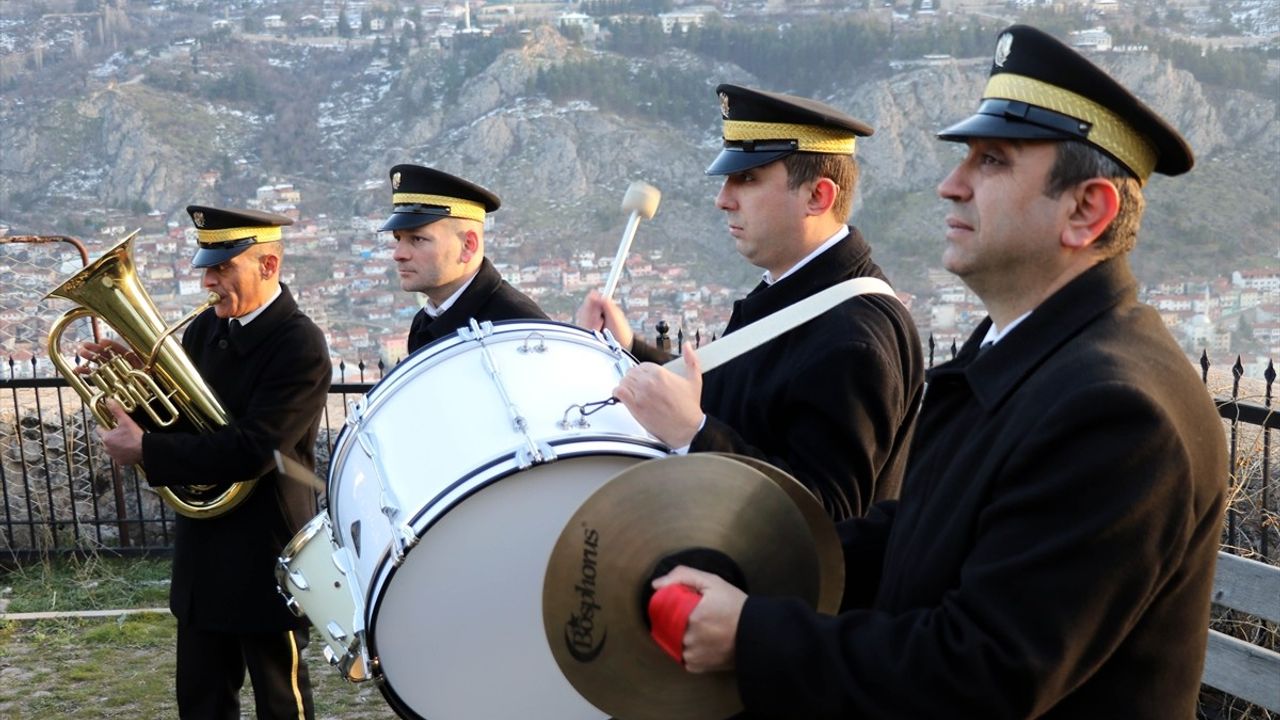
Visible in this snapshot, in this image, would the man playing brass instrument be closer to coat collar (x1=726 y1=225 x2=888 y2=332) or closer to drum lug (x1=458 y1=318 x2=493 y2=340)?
drum lug (x1=458 y1=318 x2=493 y2=340)

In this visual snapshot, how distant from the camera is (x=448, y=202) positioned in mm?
4344

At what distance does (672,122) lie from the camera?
24.6 metres

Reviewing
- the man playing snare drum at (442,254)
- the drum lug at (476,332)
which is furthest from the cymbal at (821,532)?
the man playing snare drum at (442,254)

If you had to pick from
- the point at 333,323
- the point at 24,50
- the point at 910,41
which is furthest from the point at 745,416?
the point at 24,50

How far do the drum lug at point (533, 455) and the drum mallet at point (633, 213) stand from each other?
3.24 feet

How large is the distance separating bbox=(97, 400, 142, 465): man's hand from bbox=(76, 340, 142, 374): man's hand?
0.15 meters

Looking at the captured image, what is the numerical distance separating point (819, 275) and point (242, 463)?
2.22m

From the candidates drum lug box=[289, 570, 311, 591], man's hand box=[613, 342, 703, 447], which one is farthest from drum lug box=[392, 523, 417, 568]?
drum lug box=[289, 570, 311, 591]

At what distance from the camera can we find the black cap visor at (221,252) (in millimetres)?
4293

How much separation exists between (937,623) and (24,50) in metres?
30.0

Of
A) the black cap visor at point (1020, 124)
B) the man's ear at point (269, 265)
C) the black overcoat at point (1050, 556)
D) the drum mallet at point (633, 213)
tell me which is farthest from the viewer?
the man's ear at point (269, 265)

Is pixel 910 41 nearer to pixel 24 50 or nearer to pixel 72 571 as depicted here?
pixel 24 50

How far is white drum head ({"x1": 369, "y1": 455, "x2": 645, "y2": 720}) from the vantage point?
2.21m

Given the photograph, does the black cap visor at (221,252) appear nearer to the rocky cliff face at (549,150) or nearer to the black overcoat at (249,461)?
the black overcoat at (249,461)
